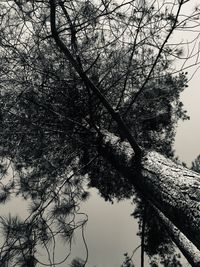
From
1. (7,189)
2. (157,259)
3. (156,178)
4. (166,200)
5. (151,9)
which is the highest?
(7,189)

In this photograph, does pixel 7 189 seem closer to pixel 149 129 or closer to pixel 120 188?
pixel 120 188

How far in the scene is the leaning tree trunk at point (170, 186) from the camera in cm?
259

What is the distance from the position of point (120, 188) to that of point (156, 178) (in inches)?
152

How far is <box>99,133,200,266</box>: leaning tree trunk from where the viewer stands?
2594mm

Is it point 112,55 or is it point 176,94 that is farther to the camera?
point 176,94

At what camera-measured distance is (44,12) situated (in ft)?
12.7

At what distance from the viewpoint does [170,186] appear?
118 inches

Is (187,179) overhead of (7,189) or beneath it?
beneath

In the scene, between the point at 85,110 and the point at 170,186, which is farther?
the point at 85,110

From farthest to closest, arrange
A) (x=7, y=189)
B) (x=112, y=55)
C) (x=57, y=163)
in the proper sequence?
1. (x=7, y=189)
2. (x=57, y=163)
3. (x=112, y=55)

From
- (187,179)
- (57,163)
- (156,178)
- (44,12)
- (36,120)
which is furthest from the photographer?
(57,163)

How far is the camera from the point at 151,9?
4172 mm

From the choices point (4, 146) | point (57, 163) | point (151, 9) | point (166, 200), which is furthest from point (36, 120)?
point (166, 200)

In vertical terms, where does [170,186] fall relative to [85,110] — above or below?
below
